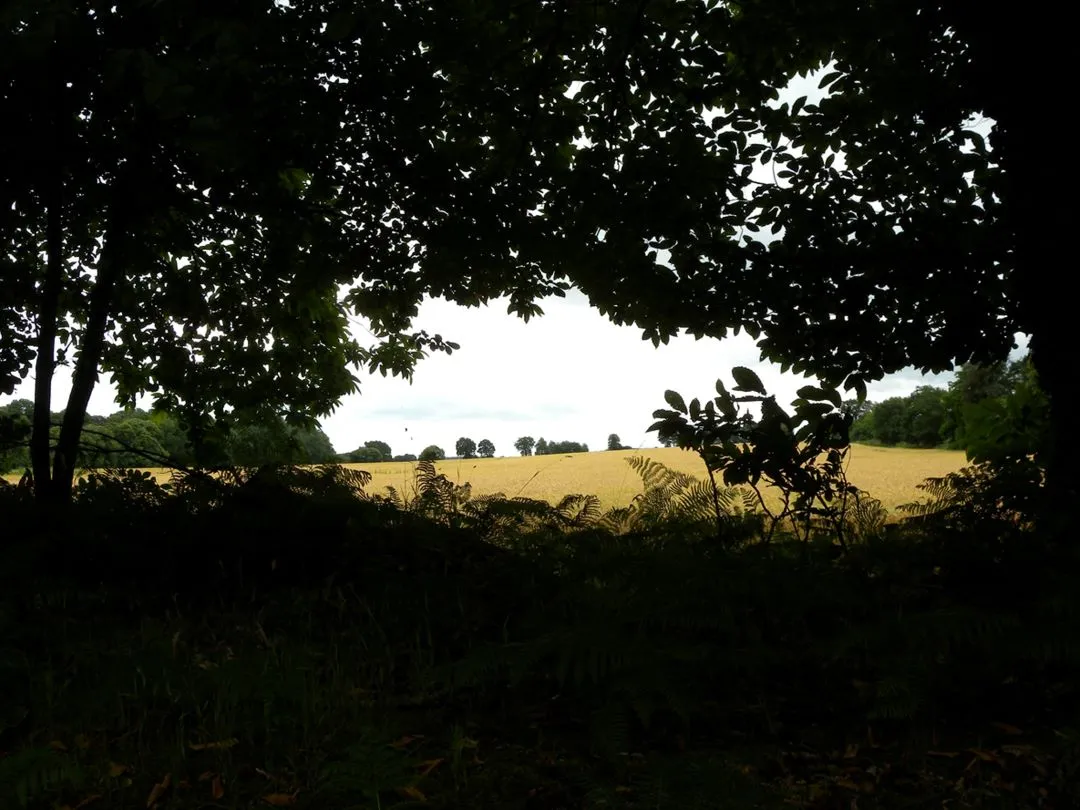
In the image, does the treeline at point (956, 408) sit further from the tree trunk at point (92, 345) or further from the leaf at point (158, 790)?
the tree trunk at point (92, 345)

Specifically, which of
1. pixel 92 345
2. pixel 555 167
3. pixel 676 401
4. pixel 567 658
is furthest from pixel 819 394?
pixel 92 345

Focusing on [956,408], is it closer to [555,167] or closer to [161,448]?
[555,167]

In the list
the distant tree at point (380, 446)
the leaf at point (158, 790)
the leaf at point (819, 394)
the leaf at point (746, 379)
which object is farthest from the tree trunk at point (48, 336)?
the distant tree at point (380, 446)

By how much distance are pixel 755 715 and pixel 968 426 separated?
15.0 feet

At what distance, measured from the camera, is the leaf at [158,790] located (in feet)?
8.21

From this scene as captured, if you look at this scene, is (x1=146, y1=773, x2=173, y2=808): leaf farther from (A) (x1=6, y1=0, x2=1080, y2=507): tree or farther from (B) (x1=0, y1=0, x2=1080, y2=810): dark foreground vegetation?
(A) (x1=6, y1=0, x2=1080, y2=507): tree

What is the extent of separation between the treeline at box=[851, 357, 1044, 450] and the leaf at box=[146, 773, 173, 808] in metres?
3.99

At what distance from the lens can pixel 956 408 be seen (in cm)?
737

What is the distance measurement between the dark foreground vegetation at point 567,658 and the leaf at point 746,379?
0.02 metres

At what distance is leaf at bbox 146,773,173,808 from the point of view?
2.50 metres

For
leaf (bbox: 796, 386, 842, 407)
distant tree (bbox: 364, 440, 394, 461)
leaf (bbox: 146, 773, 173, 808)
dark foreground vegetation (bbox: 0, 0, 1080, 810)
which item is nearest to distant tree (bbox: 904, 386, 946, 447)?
distant tree (bbox: 364, 440, 394, 461)

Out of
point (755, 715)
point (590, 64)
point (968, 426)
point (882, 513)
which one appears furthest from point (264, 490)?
point (968, 426)

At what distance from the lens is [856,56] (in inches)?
269

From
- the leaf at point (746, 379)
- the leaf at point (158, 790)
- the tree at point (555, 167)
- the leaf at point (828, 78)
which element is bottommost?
the leaf at point (158, 790)
